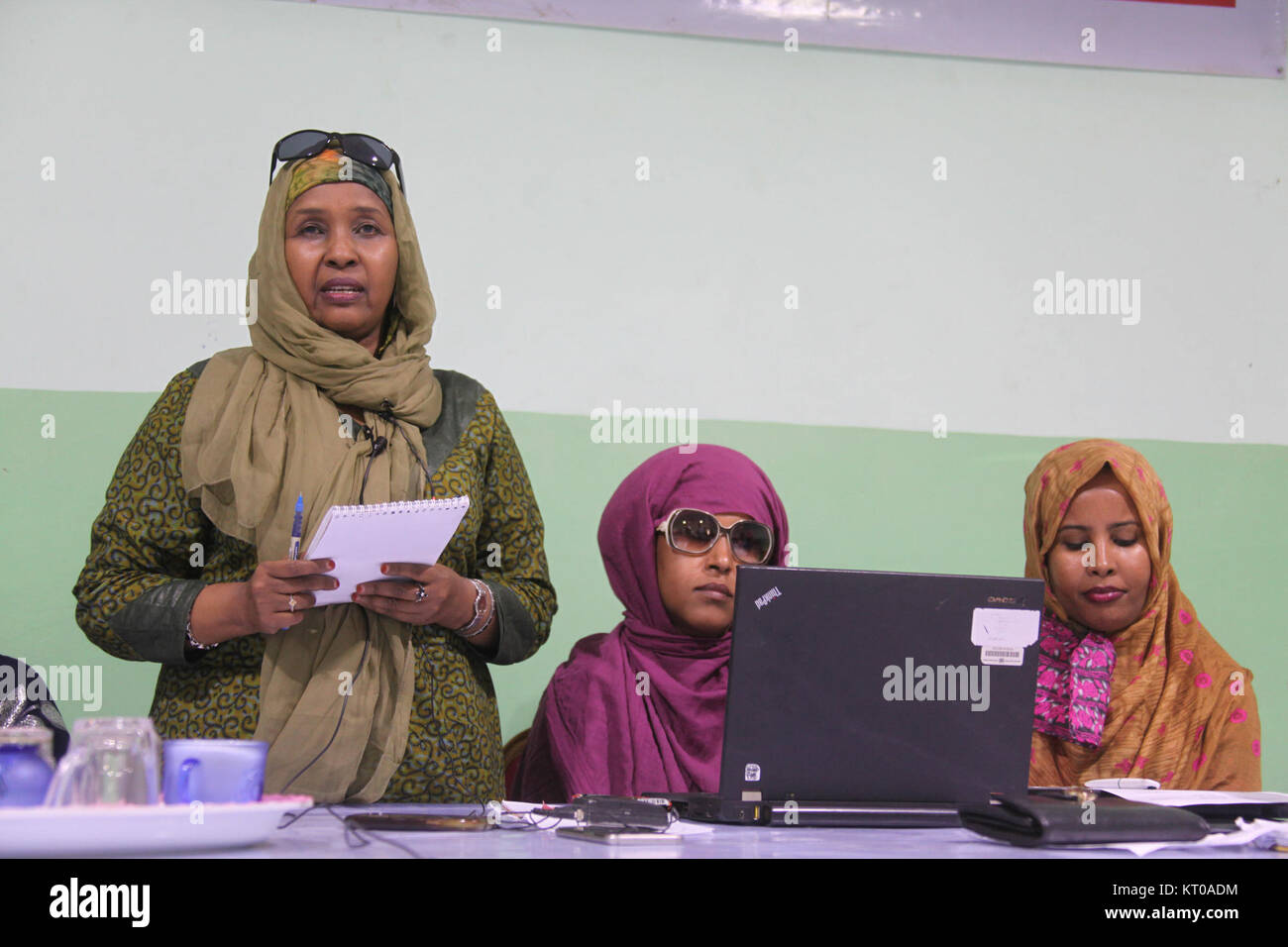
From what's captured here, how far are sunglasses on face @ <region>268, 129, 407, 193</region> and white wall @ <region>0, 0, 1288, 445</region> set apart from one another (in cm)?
86

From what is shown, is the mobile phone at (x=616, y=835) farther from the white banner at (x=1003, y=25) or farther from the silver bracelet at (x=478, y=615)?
the white banner at (x=1003, y=25)

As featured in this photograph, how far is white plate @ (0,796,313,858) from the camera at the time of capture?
3.57 feet

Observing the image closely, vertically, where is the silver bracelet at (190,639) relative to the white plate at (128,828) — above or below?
above

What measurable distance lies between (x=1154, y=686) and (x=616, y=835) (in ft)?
5.87

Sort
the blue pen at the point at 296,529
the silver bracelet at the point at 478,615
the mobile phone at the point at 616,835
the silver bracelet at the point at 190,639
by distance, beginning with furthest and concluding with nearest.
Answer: the silver bracelet at the point at 478,615
the silver bracelet at the point at 190,639
the blue pen at the point at 296,529
the mobile phone at the point at 616,835

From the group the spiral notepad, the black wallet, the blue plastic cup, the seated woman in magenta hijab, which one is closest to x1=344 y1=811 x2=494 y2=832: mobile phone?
the blue plastic cup

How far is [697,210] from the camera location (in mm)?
3432

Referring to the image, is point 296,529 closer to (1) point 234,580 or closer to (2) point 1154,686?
(1) point 234,580

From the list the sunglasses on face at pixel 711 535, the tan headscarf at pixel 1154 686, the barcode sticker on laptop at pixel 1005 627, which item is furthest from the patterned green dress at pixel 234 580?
the tan headscarf at pixel 1154 686

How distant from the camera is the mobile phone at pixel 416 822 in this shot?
4.63ft

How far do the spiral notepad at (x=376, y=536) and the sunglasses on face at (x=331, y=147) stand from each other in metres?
0.83

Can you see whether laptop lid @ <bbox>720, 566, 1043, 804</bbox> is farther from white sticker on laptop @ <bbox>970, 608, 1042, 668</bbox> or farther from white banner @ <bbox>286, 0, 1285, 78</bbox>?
white banner @ <bbox>286, 0, 1285, 78</bbox>

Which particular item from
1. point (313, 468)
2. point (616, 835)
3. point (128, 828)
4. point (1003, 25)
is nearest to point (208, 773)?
point (128, 828)
